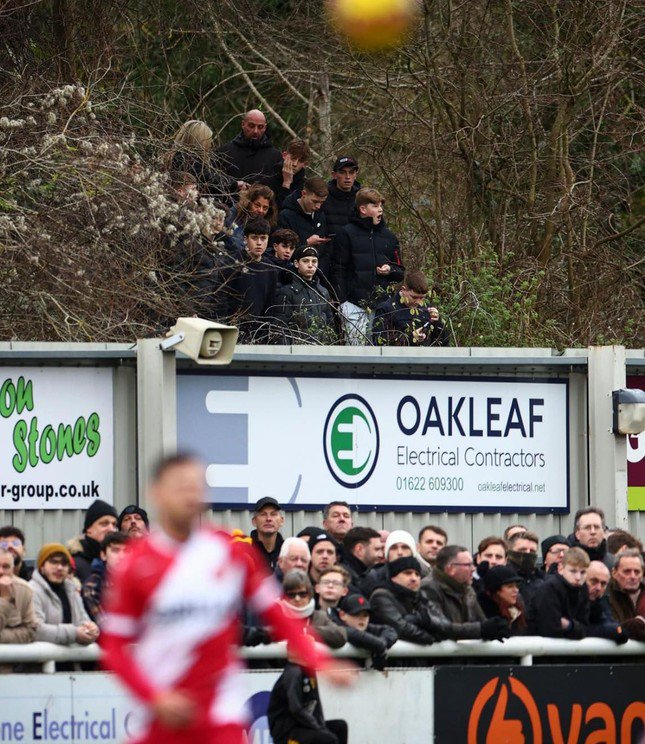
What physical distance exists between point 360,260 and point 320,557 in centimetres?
478

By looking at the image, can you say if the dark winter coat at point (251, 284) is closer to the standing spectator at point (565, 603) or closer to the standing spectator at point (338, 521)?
the standing spectator at point (338, 521)

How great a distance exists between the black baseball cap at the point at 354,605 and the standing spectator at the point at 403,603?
0.68 ft

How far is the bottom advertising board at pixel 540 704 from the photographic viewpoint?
1043 centimetres

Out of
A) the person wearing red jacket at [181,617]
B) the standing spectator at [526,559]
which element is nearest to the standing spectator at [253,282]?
the standing spectator at [526,559]

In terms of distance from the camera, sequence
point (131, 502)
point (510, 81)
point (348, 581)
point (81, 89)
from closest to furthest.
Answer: point (348, 581)
point (131, 502)
point (81, 89)
point (510, 81)

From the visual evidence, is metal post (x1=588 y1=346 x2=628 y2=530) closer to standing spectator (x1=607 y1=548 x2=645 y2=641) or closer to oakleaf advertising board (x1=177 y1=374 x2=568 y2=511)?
oakleaf advertising board (x1=177 y1=374 x2=568 y2=511)

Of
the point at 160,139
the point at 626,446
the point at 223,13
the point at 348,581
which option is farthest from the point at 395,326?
the point at 223,13

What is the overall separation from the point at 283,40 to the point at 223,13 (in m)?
0.97

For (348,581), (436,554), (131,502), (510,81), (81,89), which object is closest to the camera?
(348,581)

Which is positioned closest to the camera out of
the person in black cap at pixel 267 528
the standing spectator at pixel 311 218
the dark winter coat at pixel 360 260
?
the person in black cap at pixel 267 528

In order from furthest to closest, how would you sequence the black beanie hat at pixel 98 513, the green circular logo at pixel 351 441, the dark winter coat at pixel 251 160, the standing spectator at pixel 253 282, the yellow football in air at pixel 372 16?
the dark winter coat at pixel 251 160 → the standing spectator at pixel 253 282 → the green circular logo at pixel 351 441 → the yellow football in air at pixel 372 16 → the black beanie hat at pixel 98 513

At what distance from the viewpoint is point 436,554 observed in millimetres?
11484

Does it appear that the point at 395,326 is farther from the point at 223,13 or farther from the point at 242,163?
the point at 223,13

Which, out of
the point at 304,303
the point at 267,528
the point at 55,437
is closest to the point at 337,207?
the point at 304,303
